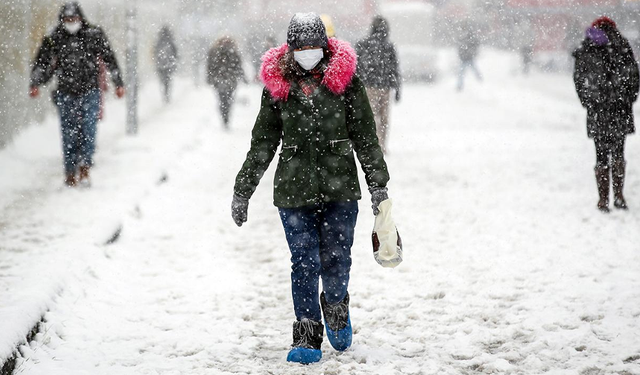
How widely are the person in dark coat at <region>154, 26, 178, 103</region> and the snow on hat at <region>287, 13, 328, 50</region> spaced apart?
58.0 feet

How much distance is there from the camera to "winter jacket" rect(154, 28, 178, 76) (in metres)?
21.3

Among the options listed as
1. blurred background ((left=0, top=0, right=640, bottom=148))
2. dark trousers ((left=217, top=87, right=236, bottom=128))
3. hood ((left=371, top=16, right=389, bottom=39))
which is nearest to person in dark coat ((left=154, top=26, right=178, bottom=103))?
blurred background ((left=0, top=0, right=640, bottom=148))

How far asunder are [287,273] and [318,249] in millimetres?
2028

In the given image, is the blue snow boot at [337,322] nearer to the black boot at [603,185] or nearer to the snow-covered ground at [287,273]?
the snow-covered ground at [287,273]

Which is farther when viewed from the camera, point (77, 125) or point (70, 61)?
point (77, 125)

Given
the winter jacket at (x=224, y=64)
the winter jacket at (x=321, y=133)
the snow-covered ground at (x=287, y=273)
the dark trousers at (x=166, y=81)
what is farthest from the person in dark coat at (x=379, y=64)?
the dark trousers at (x=166, y=81)

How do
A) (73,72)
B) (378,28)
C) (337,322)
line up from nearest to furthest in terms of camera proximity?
(337,322), (73,72), (378,28)

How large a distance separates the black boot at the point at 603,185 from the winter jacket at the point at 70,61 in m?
5.69

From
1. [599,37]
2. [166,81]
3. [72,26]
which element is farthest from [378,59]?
[166,81]

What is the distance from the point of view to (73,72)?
8.87m

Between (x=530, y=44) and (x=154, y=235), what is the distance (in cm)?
3293

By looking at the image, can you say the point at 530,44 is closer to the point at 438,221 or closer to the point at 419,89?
the point at 419,89

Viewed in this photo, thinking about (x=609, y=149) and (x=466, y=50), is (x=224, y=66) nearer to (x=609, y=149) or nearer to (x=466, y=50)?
(x=609, y=149)

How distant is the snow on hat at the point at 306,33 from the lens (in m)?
4.05
